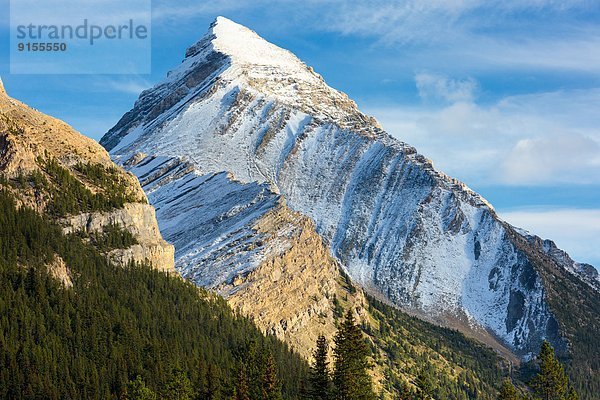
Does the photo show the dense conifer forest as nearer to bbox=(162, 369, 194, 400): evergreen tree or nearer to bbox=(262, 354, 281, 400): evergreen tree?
bbox=(162, 369, 194, 400): evergreen tree

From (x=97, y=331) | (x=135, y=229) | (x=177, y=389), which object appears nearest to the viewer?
(x=177, y=389)

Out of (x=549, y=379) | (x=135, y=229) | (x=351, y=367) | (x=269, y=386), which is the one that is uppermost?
(x=135, y=229)

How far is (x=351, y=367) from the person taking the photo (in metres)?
121

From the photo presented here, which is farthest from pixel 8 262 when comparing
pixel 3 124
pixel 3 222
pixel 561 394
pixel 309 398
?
pixel 561 394

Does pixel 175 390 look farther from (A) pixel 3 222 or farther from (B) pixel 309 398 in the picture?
(A) pixel 3 222

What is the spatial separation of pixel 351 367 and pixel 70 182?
73813 mm

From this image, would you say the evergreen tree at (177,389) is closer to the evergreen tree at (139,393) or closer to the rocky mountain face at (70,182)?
the evergreen tree at (139,393)

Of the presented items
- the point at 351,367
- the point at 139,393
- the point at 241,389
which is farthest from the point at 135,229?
the point at 351,367

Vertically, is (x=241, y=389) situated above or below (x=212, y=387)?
below

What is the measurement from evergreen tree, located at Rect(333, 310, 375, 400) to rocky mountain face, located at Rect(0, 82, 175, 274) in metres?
53.2

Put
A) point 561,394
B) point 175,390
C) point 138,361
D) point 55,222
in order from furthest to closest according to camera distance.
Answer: point 55,222 → point 138,361 → point 561,394 → point 175,390

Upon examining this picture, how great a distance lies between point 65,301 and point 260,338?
4971cm

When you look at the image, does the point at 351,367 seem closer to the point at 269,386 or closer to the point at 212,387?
the point at 269,386

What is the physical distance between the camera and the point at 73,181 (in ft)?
573
